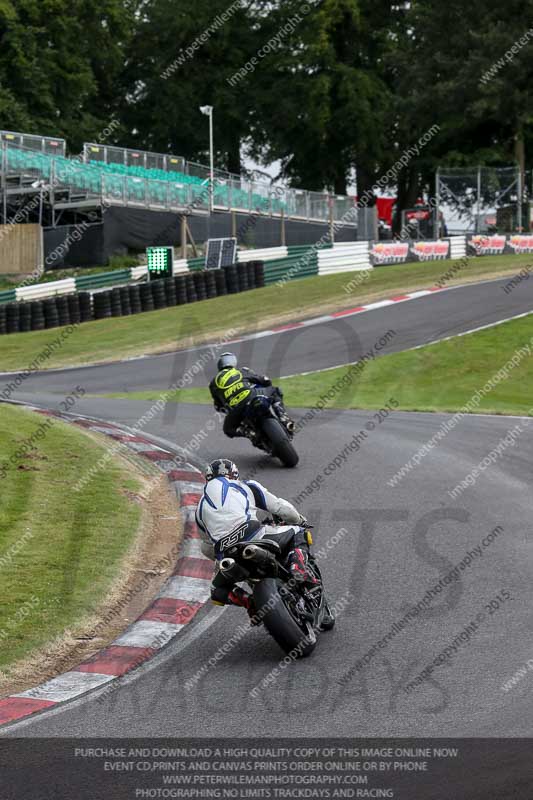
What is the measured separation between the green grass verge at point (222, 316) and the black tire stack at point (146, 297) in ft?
1.48

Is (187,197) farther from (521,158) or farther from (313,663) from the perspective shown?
(313,663)

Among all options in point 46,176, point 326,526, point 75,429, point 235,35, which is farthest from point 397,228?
point 326,526

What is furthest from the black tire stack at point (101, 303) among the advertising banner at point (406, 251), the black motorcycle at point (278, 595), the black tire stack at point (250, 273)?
the black motorcycle at point (278, 595)

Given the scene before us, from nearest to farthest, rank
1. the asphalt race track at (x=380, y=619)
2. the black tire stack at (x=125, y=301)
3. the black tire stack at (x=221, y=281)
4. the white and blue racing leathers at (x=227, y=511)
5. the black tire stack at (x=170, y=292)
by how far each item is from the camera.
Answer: the asphalt race track at (x=380, y=619)
the white and blue racing leathers at (x=227, y=511)
the black tire stack at (x=125, y=301)
the black tire stack at (x=170, y=292)
the black tire stack at (x=221, y=281)

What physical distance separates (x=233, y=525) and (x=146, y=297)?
87.7 ft

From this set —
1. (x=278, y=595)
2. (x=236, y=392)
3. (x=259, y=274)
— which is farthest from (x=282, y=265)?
(x=278, y=595)

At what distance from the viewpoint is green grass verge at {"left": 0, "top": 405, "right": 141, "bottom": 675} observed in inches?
327

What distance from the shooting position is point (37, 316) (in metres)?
32.0

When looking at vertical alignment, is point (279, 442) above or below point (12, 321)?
below

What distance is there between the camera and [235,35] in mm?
64125

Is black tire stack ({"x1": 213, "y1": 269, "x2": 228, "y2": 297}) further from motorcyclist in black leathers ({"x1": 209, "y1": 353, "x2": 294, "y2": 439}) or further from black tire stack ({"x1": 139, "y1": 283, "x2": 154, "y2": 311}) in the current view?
motorcyclist in black leathers ({"x1": 209, "y1": 353, "x2": 294, "y2": 439})

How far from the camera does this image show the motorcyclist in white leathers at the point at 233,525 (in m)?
7.85

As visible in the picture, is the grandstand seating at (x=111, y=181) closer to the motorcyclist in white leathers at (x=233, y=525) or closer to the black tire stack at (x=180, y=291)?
the black tire stack at (x=180, y=291)

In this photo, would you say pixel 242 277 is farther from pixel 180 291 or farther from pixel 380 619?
pixel 380 619
